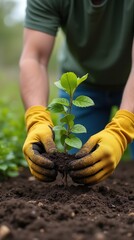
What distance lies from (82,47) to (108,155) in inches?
51.8

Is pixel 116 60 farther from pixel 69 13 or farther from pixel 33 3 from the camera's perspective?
pixel 33 3

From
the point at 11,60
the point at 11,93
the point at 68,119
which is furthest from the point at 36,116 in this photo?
the point at 11,60

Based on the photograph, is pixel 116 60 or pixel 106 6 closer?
pixel 106 6

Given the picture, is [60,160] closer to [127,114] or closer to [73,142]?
[73,142]

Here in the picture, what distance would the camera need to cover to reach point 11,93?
9984 mm

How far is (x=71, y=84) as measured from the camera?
256 cm

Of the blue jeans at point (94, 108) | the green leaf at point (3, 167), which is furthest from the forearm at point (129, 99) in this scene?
the blue jeans at point (94, 108)

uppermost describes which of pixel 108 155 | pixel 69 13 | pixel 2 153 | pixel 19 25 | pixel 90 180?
pixel 69 13

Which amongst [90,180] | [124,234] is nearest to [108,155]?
[90,180]

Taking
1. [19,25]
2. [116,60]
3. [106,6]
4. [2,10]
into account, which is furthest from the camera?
[19,25]

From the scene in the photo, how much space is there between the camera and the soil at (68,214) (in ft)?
6.14

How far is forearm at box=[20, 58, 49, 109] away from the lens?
312 cm

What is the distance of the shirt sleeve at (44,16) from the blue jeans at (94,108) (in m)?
0.77

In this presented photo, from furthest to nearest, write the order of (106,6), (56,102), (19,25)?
(19,25), (106,6), (56,102)
